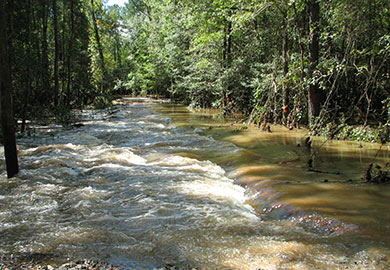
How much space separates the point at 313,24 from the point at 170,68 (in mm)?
21314

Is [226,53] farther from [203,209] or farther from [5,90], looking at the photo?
[203,209]

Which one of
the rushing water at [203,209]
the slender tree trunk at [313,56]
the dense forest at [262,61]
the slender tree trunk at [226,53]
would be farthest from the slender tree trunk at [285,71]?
the slender tree trunk at [226,53]

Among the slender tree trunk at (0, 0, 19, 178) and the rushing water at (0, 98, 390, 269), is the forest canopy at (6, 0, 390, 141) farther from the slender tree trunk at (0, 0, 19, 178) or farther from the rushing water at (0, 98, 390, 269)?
the slender tree trunk at (0, 0, 19, 178)

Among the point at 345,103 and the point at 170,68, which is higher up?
the point at 170,68

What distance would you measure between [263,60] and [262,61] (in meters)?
0.20

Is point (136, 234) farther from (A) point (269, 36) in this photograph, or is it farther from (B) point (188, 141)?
(A) point (269, 36)

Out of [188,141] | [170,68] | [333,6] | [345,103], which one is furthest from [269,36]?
[170,68]

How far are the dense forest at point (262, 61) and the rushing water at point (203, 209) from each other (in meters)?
2.15

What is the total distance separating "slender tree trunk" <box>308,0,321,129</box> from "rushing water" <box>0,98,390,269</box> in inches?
91.6

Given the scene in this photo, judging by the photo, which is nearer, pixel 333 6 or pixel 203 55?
pixel 333 6

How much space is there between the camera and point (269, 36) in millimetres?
16094

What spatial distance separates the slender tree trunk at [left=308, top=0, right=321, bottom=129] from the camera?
35.8ft

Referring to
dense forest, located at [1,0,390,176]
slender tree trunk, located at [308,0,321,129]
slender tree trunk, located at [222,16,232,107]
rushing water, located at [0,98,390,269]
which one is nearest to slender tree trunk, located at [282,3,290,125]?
dense forest, located at [1,0,390,176]

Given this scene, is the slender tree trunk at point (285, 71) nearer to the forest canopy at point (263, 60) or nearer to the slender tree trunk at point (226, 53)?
the forest canopy at point (263, 60)
